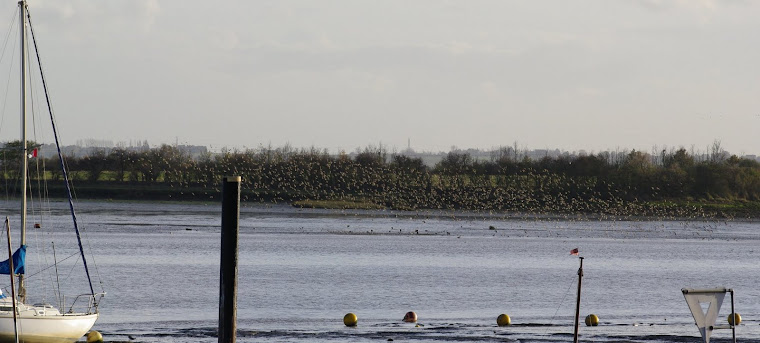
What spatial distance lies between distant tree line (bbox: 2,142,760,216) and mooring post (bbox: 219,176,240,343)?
135 meters

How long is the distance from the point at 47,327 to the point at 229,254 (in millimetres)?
8882

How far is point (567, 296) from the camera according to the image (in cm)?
5025

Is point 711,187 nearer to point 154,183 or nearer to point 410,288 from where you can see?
point 154,183

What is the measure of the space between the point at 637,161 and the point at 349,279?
128 metres

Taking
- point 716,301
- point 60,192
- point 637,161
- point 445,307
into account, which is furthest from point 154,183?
point 716,301

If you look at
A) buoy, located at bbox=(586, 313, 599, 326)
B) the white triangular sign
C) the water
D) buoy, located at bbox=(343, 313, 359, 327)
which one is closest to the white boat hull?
the water

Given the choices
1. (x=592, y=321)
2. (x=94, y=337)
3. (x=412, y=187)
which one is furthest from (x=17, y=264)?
(x=412, y=187)

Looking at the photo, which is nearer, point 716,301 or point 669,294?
point 716,301

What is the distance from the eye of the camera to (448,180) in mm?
171125

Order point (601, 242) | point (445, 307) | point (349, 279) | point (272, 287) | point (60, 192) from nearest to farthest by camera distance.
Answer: point (445, 307), point (272, 287), point (349, 279), point (601, 242), point (60, 192)

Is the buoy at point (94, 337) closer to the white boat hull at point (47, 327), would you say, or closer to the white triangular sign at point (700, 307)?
the white boat hull at point (47, 327)

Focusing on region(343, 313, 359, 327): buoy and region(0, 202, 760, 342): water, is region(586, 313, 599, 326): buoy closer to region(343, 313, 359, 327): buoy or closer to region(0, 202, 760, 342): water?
region(0, 202, 760, 342): water

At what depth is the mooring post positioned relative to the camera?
73.1ft

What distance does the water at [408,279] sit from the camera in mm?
35781
